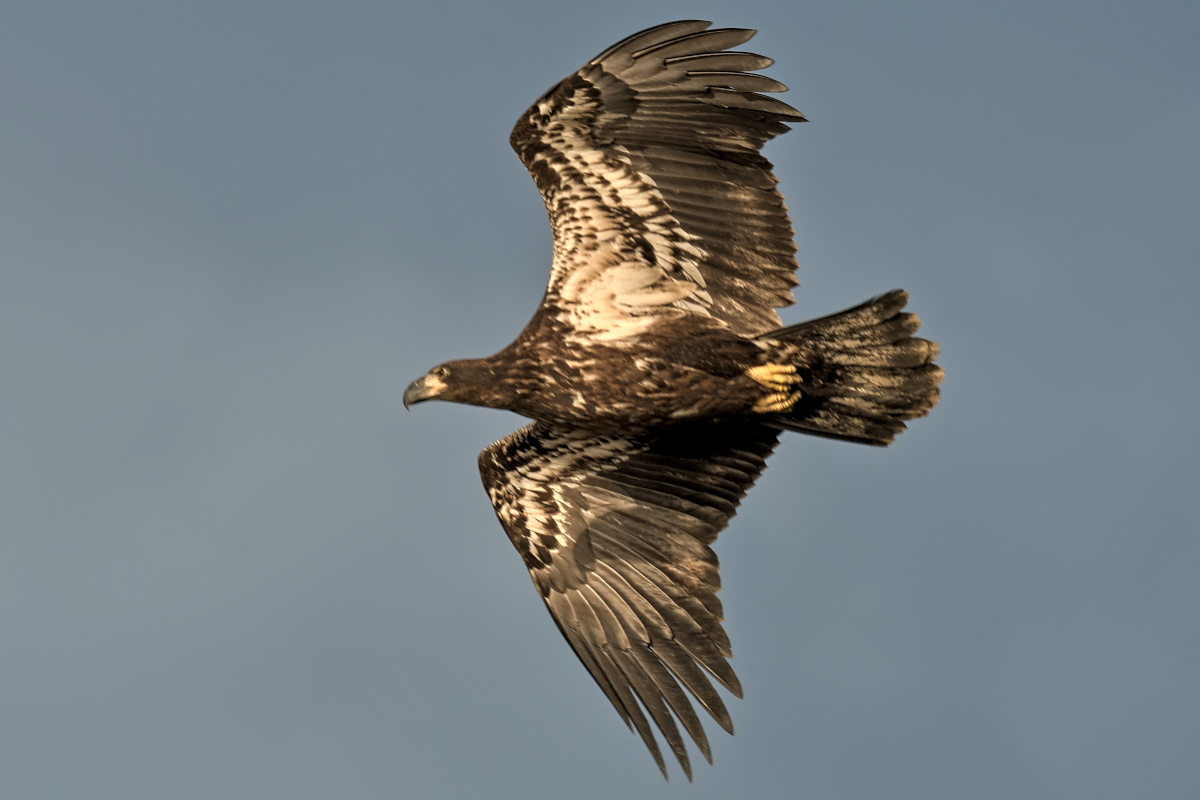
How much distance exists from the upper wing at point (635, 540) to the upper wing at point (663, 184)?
3.49ft

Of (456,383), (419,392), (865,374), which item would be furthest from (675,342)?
(419,392)

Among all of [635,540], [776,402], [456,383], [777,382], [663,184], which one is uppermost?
[663,184]

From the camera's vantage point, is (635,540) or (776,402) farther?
(635,540)

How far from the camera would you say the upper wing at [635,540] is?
34.4 feet

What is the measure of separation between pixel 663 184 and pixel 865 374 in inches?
80.5

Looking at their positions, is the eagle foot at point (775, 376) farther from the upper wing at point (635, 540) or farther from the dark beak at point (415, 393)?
the dark beak at point (415, 393)

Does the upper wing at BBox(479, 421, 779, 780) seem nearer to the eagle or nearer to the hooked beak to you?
the eagle

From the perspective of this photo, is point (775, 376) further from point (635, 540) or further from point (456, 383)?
point (456, 383)

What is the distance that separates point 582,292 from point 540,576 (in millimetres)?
2451

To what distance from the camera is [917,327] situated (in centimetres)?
1000

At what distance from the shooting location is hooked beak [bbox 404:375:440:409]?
431 inches

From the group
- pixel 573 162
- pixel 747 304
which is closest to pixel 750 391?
pixel 747 304

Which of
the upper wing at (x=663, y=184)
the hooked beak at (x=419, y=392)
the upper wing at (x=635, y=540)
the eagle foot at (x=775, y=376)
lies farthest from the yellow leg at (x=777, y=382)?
the hooked beak at (x=419, y=392)

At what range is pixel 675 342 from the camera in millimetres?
10312
